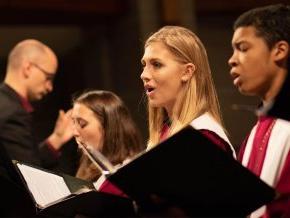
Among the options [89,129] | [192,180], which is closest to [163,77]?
[192,180]

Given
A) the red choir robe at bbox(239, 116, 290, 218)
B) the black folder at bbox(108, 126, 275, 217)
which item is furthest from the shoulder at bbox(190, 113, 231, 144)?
the black folder at bbox(108, 126, 275, 217)

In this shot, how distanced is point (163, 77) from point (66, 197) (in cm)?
58

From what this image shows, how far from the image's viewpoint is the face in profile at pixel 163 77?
2240 mm

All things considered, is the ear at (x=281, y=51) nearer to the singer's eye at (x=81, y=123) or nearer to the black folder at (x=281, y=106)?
the black folder at (x=281, y=106)

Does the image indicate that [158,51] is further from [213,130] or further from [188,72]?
[213,130]

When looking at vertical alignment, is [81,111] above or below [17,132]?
above

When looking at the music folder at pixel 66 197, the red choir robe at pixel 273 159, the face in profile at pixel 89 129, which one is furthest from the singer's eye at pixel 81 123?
the red choir robe at pixel 273 159

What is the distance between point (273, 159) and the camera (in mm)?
1916

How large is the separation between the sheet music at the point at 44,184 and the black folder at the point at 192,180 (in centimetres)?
64

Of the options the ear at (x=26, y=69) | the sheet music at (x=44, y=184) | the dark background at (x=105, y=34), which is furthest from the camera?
the dark background at (x=105, y=34)

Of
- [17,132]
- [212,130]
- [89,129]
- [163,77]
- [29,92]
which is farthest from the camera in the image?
[29,92]

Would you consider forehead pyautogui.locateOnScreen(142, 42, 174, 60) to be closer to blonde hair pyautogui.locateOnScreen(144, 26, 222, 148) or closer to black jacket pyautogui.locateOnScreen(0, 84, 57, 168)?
blonde hair pyautogui.locateOnScreen(144, 26, 222, 148)

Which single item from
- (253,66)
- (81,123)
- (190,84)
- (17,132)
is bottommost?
(17,132)

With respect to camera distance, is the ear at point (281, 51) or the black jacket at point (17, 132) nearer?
the ear at point (281, 51)
